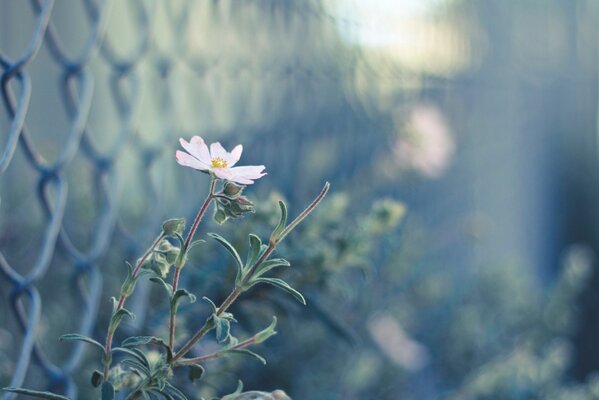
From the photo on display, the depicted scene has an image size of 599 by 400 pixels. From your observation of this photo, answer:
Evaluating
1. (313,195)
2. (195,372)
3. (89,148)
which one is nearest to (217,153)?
(195,372)

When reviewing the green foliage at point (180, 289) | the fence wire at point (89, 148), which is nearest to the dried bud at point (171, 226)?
the green foliage at point (180, 289)

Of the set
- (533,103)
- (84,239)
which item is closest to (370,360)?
(84,239)

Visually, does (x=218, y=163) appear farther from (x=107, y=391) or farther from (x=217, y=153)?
(x=107, y=391)

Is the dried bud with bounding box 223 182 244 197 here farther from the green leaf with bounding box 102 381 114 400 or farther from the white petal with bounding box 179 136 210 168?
the green leaf with bounding box 102 381 114 400

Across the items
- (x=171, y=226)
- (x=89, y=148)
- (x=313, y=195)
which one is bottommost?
(x=313, y=195)

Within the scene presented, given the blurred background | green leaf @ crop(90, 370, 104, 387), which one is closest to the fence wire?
the blurred background

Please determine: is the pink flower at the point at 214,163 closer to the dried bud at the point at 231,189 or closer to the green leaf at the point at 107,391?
the dried bud at the point at 231,189
